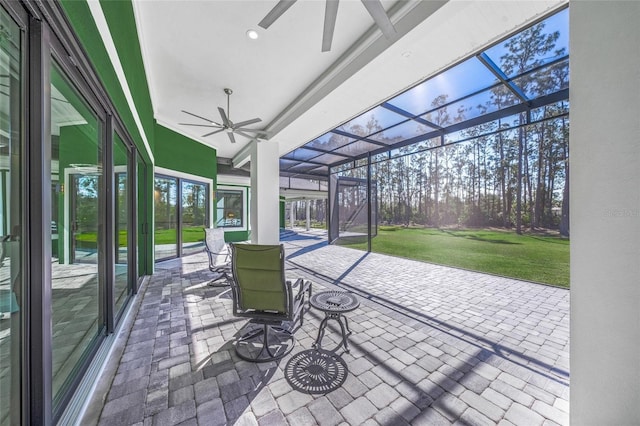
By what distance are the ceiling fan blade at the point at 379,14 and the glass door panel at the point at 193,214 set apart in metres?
6.45

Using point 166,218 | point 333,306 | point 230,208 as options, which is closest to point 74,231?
point 333,306

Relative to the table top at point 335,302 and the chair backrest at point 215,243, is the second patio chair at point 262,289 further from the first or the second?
the chair backrest at point 215,243

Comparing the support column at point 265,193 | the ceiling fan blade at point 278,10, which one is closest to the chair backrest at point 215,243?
the support column at point 265,193

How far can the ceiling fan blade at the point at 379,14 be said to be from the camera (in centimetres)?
181

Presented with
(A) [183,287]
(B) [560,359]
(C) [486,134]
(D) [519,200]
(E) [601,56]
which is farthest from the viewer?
(D) [519,200]

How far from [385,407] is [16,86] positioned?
280 centimetres

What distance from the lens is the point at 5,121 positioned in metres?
1.03

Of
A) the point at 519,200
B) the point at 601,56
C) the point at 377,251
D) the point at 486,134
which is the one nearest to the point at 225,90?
the point at 601,56

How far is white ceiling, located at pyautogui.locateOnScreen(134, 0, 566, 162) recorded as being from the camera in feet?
7.78

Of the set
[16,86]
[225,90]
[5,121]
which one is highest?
[225,90]

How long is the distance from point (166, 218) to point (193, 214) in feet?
3.10

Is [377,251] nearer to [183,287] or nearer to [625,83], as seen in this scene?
[183,287]

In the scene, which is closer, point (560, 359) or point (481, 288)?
point (560, 359)

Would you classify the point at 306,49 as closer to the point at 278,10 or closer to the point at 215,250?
the point at 278,10
